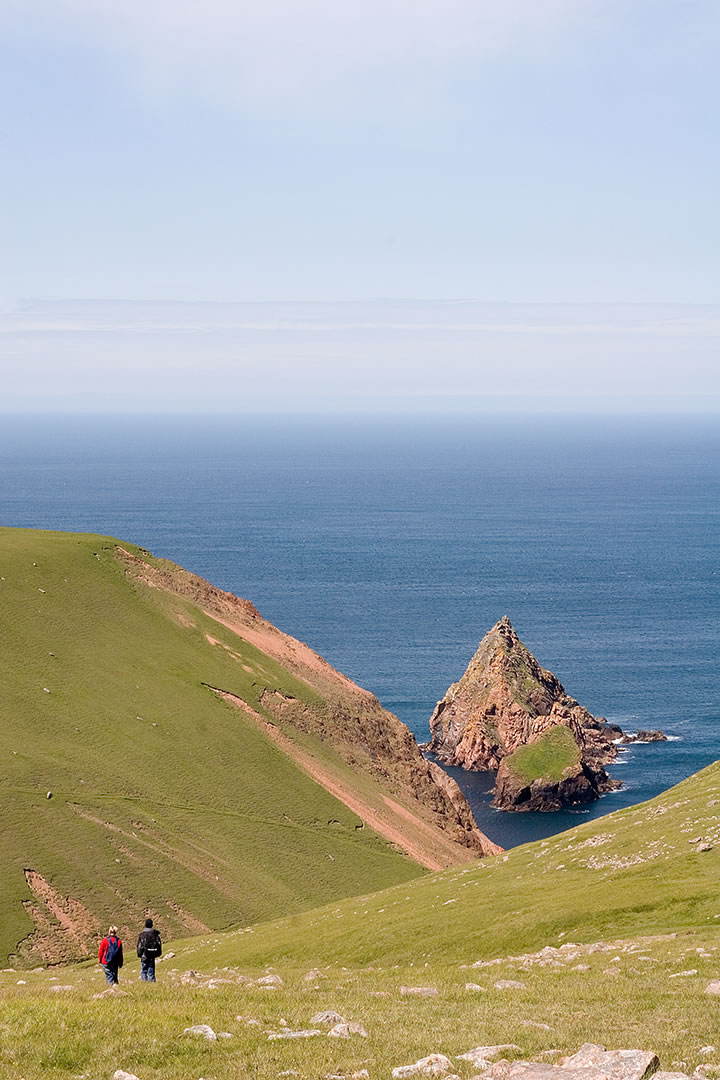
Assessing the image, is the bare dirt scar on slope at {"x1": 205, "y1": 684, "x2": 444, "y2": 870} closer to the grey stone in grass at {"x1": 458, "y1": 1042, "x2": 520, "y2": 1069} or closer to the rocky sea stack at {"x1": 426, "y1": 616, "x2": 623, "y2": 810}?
the rocky sea stack at {"x1": 426, "y1": 616, "x2": 623, "y2": 810}

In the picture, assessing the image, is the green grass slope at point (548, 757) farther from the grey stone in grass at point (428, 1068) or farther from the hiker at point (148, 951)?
the grey stone in grass at point (428, 1068)

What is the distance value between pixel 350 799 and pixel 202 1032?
54553 mm

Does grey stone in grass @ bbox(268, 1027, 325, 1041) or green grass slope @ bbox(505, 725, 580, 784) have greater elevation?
grey stone in grass @ bbox(268, 1027, 325, 1041)

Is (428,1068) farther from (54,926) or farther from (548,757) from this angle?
(548,757)

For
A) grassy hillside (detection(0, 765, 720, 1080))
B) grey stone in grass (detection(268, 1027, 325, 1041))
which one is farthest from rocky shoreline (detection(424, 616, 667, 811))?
grey stone in grass (detection(268, 1027, 325, 1041))

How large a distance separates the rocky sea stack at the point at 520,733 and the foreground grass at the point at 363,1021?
85823 mm

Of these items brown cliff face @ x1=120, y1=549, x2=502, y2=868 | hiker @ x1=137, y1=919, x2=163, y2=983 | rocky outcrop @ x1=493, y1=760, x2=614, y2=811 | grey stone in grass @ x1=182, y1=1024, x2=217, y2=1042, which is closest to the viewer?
grey stone in grass @ x1=182, y1=1024, x2=217, y2=1042

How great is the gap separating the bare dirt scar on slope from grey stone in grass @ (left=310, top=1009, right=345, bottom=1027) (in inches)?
1937

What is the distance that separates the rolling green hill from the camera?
54.8 metres

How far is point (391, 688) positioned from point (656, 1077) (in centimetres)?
12786

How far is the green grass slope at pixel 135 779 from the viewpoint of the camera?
54.1 metres

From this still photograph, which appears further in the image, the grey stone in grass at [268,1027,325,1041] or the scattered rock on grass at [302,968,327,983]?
the scattered rock on grass at [302,968,327,983]

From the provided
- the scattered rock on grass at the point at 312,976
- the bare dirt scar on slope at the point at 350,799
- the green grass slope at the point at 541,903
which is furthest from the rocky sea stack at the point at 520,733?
the scattered rock on grass at the point at 312,976

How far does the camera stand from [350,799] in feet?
239
